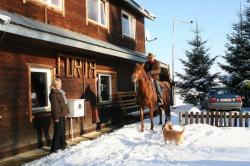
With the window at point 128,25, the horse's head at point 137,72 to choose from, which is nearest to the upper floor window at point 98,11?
the window at point 128,25

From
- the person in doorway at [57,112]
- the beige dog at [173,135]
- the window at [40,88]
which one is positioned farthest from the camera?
the window at [40,88]

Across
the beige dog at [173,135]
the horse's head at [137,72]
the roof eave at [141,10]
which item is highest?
the roof eave at [141,10]

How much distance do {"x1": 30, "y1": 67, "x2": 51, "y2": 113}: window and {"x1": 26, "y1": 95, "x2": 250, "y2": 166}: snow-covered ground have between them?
6.16ft

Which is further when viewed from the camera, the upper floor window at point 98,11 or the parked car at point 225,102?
the parked car at point 225,102

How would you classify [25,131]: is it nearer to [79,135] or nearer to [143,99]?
[79,135]

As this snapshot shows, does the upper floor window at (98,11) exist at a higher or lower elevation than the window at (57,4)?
higher

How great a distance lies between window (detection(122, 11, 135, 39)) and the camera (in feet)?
65.5

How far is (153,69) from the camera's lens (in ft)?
46.1

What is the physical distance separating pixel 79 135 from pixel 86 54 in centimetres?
303

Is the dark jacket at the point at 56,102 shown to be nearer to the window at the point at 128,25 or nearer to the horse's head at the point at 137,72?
the horse's head at the point at 137,72

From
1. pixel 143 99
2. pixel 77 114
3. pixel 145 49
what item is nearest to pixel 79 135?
pixel 77 114

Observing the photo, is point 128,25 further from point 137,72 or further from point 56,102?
point 56,102

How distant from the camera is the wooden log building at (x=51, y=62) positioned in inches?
387

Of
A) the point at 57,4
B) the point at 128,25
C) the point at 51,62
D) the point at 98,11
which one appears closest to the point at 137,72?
the point at 51,62
